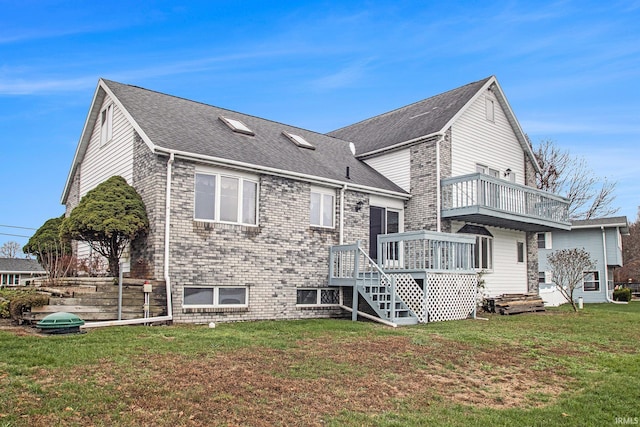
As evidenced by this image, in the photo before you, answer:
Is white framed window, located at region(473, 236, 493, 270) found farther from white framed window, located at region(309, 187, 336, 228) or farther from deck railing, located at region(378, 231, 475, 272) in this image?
white framed window, located at region(309, 187, 336, 228)

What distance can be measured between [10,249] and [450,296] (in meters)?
56.7

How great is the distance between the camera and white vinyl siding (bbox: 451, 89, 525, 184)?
18.6m

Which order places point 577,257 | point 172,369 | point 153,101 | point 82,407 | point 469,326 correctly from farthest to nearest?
point 577,257, point 153,101, point 469,326, point 172,369, point 82,407

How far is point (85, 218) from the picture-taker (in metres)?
12.1

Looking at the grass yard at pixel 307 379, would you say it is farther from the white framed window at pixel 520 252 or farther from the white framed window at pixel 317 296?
the white framed window at pixel 520 252

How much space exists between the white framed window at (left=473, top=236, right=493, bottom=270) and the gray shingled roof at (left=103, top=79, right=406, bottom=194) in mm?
3739

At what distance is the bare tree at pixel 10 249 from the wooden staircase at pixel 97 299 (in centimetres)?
5252

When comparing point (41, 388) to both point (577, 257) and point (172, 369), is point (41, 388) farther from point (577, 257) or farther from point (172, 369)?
point (577, 257)

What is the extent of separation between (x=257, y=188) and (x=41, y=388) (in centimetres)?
906

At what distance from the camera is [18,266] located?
4209cm

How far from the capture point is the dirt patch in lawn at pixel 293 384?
5328 millimetres

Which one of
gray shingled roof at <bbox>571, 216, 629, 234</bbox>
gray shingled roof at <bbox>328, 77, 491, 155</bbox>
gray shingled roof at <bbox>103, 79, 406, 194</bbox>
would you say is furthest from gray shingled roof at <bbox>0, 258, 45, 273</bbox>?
gray shingled roof at <bbox>571, 216, 629, 234</bbox>

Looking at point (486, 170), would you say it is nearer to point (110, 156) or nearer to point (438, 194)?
point (438, 194)

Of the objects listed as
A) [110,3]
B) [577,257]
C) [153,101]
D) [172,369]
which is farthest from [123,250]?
[577,257]
